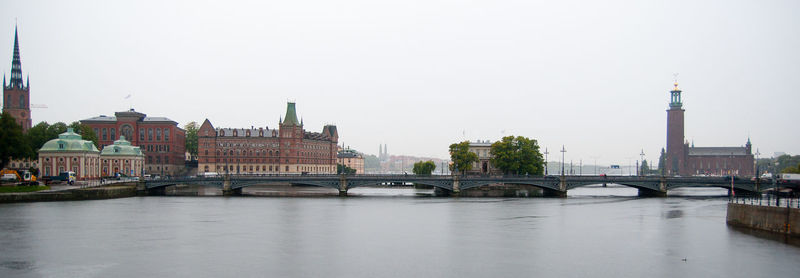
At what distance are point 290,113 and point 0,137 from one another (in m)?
88.5

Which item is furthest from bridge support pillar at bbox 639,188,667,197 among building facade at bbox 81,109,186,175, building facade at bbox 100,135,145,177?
building facade at bbox 81,109,186,175

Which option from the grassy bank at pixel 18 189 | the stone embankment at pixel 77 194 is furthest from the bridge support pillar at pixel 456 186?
the grassy bank at pixel 18 189

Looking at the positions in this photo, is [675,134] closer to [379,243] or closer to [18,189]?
[379,243]

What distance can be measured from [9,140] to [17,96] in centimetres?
7841

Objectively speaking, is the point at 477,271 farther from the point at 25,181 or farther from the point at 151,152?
the point at 151,152

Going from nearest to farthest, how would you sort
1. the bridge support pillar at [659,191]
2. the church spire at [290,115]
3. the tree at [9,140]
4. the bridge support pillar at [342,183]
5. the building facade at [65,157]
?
1. the tree at [9,140]
2. the bridge support pillar at [342,183]
3. the bridge support pillar at [659,191]
4. the building facade at [65,157]
5. the church spire at [290,115]

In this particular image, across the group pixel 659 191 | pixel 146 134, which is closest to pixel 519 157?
pixel 659 191

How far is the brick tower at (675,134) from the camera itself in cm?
18388

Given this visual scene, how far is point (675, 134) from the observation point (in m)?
186

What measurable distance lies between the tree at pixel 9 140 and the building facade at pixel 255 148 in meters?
72.6

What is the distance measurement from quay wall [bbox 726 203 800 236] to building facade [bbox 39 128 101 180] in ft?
291

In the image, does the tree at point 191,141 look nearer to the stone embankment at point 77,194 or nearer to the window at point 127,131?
the window at point 127,131

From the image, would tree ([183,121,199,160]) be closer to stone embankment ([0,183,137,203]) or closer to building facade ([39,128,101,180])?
building facade ([39,128,101,180])

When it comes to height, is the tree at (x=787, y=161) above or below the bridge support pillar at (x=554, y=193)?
above
